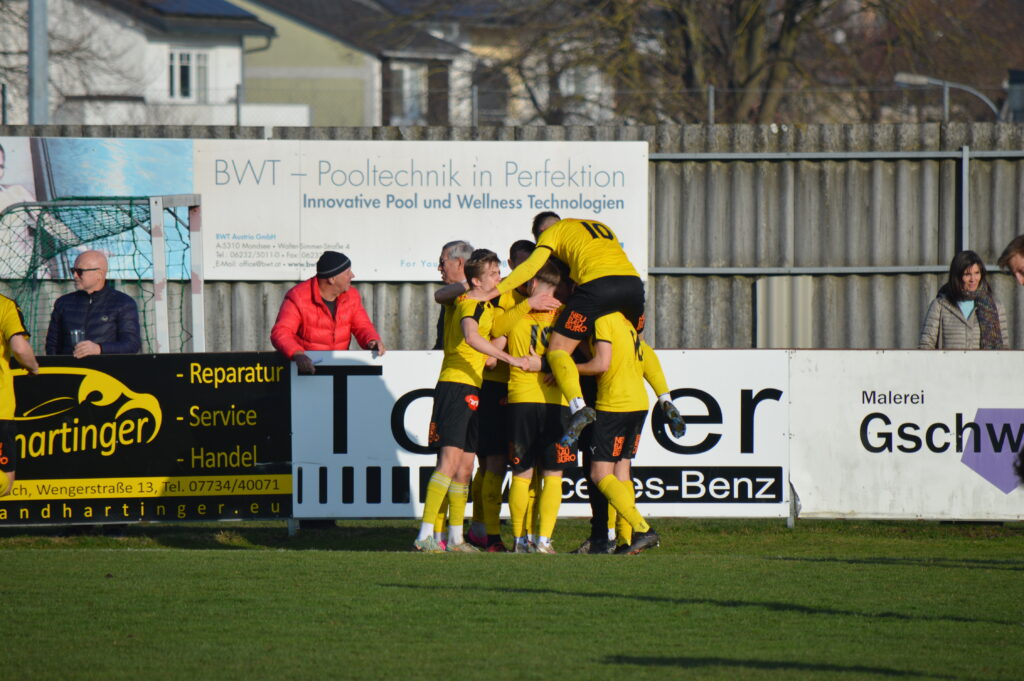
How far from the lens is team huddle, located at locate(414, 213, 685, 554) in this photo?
8.76 metres

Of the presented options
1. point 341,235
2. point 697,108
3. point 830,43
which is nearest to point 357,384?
point 341,235

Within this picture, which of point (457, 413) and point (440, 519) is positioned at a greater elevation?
point (457, 413)

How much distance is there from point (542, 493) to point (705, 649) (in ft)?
10.3

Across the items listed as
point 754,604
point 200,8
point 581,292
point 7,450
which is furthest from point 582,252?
point 200,8

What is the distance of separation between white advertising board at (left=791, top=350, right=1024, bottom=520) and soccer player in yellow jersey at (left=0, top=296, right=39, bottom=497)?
223 inches

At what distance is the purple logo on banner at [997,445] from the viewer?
10477 millimetres

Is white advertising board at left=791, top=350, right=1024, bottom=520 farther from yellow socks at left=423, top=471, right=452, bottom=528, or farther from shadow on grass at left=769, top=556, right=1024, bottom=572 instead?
yellow socks at left=423, top=471, right=452, bottom=528

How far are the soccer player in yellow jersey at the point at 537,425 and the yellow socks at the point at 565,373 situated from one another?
10.1 inches

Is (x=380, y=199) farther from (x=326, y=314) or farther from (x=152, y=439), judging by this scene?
(x=152, y=439)

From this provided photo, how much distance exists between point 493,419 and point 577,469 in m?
1.49

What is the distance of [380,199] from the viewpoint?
1462 centimetres

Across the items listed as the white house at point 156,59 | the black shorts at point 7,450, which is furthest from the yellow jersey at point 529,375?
the white house at point 156,59

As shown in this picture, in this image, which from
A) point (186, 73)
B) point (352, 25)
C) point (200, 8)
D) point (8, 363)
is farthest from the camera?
point (352, 25)

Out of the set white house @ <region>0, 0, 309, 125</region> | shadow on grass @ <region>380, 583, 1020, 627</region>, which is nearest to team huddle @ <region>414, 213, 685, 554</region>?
shadow on grass @ <region>380, 583, 1020, 627</region>
